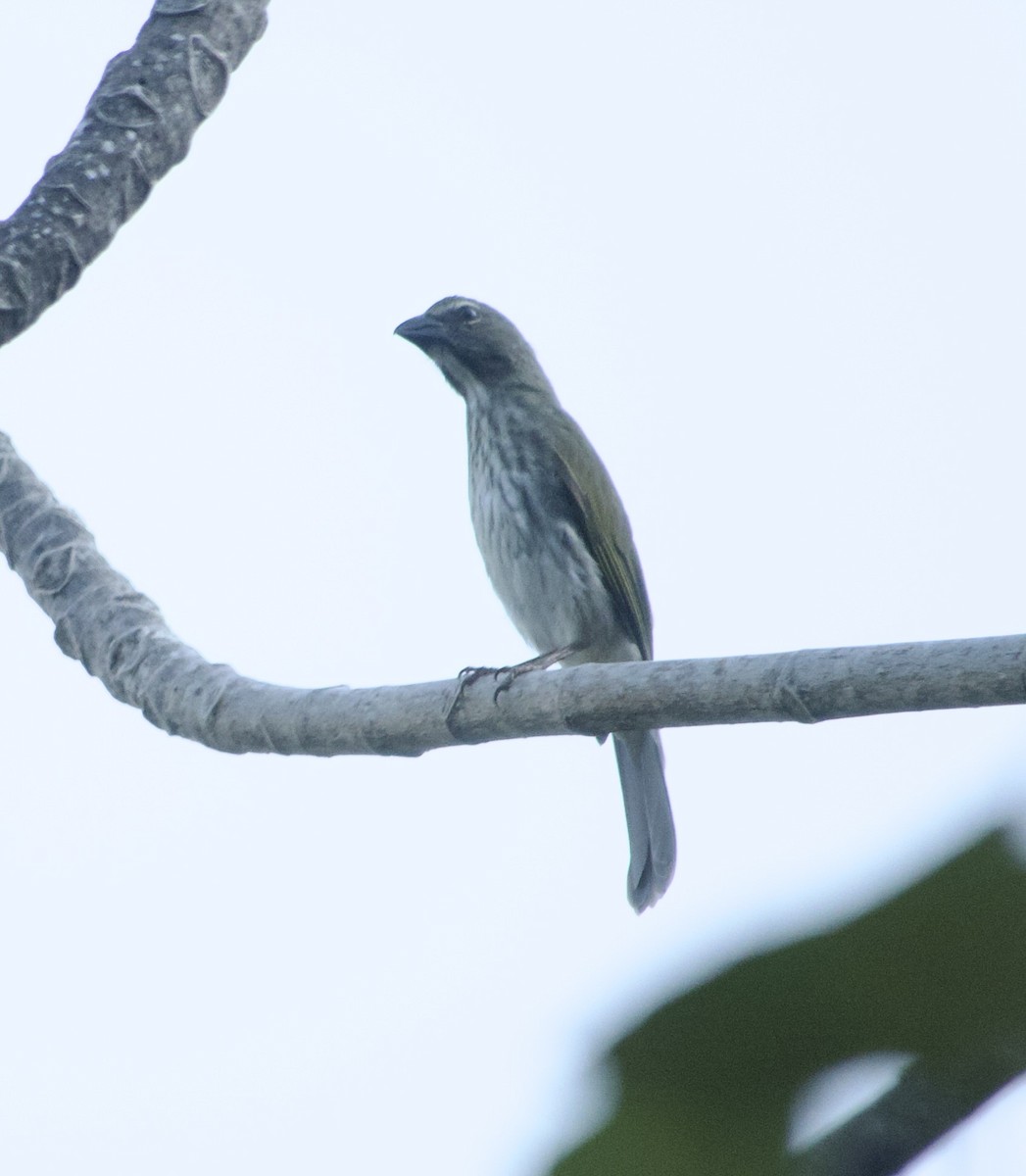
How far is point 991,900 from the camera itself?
1.87 feet

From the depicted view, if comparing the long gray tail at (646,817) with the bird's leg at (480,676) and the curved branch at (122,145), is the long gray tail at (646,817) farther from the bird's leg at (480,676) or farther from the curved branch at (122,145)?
the curved branch at (122,145)

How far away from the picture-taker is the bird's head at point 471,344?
642 centimetres

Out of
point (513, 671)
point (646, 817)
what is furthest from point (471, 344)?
point (513, 671)

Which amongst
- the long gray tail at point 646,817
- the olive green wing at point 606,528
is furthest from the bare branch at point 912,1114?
the olive green wing at point 606,528

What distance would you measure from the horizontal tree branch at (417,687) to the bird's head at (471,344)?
6.79ft

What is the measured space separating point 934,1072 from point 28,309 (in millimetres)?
4104

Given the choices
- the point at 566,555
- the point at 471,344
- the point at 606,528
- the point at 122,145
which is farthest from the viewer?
the point at 471,344

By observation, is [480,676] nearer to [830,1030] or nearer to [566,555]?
[566,555]

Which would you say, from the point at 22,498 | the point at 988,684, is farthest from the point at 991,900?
the point at 22,498

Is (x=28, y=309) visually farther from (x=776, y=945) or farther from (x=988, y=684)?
(x=776, y=945)

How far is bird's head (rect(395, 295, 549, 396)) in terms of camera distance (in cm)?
642

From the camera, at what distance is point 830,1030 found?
62 centimetres

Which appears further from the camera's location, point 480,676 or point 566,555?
point 566,555

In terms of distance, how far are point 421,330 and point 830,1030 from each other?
612 centimetres
